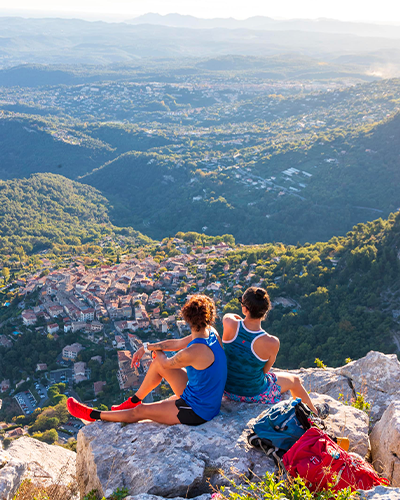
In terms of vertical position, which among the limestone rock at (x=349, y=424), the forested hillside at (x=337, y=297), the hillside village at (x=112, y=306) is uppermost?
the limestone rock at (x=349, y=424)

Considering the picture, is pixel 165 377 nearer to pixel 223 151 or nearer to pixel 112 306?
pixel 112 306

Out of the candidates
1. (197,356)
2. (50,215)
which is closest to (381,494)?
(197,356)

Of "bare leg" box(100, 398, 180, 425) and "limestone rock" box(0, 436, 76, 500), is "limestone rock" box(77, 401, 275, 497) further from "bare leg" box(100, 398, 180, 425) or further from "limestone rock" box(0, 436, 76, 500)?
"limestone rock" box(0, 436, 76, 500)

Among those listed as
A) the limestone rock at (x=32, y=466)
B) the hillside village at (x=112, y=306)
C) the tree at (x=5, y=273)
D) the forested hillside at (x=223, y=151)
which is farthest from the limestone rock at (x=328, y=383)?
the forested hillside at (x=223, y=151)

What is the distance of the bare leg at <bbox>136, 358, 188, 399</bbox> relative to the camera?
13.4 feet

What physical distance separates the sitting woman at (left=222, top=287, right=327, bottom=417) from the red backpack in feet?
3.08

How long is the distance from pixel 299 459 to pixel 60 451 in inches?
174

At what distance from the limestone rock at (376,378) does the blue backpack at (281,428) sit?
8.07 feet

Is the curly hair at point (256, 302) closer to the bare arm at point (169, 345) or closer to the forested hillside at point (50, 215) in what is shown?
the bare arm at point (169, 345)

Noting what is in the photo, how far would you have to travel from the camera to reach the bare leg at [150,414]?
393 centimetres

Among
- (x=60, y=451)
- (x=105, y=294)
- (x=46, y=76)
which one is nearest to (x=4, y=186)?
(x=105, y=294)

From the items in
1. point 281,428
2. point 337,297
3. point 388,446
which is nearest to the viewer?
point 281,428

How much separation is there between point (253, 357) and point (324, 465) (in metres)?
1.31

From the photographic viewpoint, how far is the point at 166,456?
3473 mm
